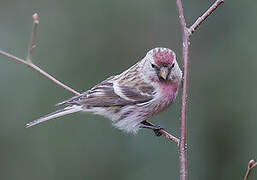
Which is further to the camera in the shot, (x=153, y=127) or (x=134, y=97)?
(x=134, y=97)

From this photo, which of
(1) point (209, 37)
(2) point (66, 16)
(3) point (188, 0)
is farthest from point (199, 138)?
(2) point (66, 16)

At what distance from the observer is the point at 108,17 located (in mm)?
6539

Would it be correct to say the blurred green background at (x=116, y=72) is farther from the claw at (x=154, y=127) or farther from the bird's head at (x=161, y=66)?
the bird's head at (x=161, y=66)

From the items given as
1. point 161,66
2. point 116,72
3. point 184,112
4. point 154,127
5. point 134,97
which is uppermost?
point 116,72

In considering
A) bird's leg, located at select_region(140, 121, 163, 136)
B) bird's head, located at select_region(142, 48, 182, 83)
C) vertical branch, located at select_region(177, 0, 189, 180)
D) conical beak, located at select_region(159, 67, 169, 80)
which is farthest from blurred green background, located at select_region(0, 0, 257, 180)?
vertical branch, located at select_region(177, 0, 189, 180)

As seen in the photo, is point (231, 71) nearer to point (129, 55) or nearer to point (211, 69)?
point (211, 69)

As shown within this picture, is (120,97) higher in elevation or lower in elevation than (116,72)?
lower

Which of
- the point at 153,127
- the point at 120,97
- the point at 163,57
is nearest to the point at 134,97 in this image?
the point at 120,97

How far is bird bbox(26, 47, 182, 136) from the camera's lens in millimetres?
4832

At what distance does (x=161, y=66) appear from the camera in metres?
4.71

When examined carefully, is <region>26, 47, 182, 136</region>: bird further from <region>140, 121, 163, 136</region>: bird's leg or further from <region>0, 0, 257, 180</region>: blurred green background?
<region>0, 0, 257, 180</region>: blurred green background

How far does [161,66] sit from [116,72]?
5.65 feet

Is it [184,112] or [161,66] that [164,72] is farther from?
[184,112]

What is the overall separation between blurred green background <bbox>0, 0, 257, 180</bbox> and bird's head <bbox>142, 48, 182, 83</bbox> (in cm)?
126
